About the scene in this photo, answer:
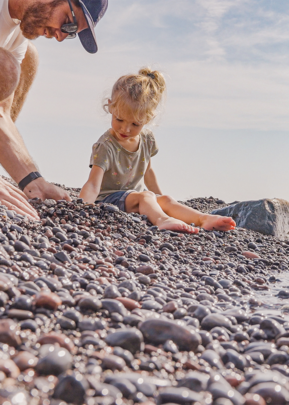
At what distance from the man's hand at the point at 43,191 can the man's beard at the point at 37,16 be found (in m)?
2.37

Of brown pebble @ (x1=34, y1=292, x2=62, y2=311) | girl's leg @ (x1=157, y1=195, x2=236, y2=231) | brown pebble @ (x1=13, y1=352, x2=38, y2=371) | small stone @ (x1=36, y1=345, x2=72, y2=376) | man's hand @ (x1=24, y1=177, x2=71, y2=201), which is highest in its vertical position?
girl's leg @ (x1=157, y1=195, x2=236, y2=231)

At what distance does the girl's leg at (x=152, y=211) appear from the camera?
485 cm

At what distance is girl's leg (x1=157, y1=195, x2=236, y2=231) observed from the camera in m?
5.39

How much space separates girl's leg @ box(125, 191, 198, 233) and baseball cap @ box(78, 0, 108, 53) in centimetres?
228

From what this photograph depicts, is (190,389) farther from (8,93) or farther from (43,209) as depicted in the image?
(8,93)

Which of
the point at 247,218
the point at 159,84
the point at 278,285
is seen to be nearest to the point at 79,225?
the point at 278,285

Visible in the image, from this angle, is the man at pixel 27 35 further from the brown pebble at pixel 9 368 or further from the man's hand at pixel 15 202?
the brown pebble at pixel 9 368

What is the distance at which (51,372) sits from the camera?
4.44ft

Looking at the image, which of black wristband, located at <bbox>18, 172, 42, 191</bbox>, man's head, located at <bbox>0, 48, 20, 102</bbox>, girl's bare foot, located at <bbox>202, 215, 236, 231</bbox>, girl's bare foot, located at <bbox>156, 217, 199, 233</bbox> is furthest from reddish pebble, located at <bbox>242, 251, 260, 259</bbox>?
man's head, located at <bbox>0, 48, 20, 102</bbox>

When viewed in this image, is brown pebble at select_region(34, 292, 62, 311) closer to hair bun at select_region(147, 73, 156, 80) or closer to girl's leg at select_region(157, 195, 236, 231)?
girl's leg at select_region(157, 195, 236, 231)

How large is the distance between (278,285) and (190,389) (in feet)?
7.72

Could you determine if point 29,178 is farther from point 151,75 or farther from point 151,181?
point 151,75

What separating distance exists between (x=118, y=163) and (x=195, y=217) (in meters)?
1.55

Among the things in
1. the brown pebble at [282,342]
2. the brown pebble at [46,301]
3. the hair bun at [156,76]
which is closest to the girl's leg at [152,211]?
the hair bun at [156,76]
